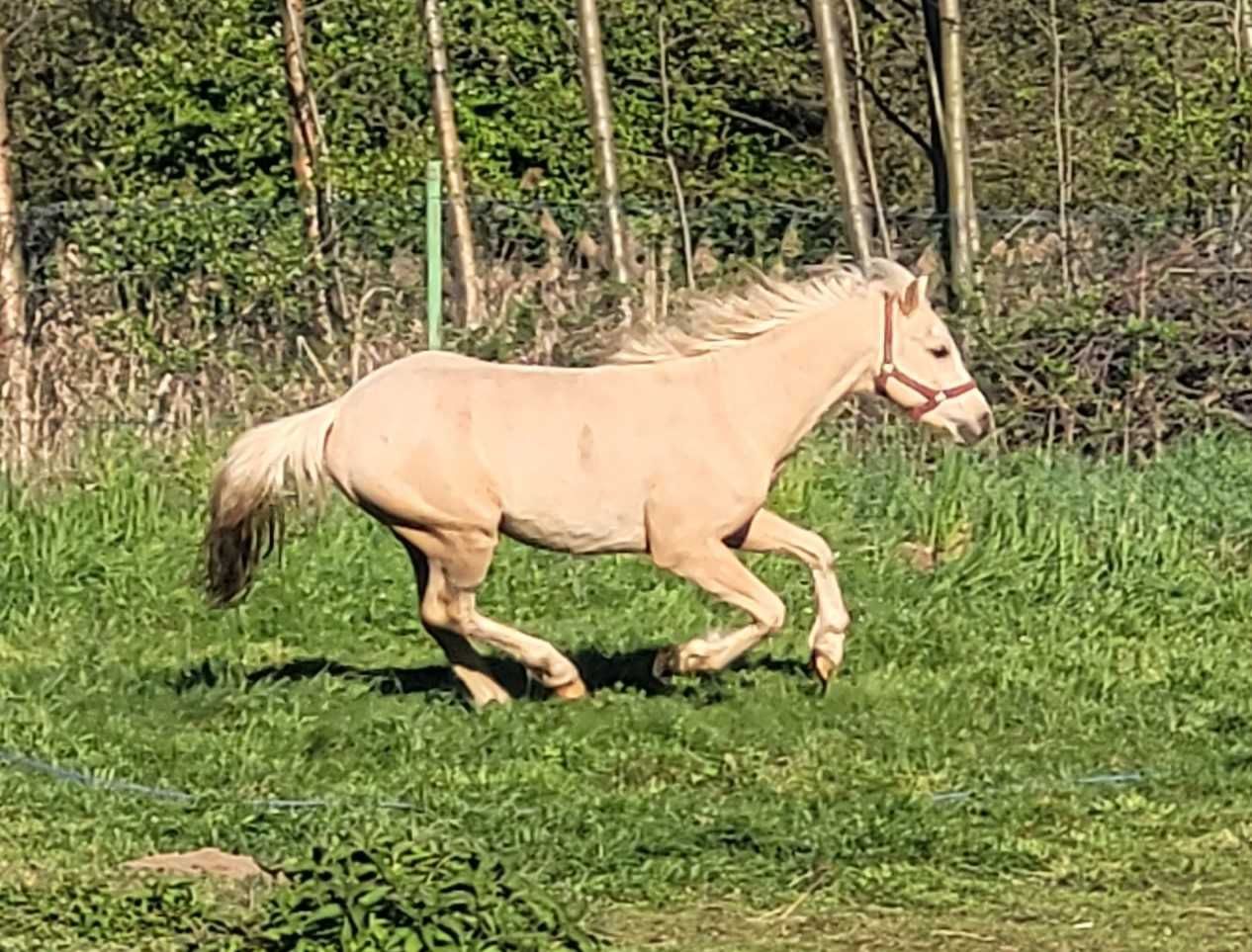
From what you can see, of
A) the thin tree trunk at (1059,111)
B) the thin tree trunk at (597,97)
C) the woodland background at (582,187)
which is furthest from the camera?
the thin tree trunk at (1059,111)

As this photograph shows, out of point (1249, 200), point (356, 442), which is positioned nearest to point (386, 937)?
point (356, 442)

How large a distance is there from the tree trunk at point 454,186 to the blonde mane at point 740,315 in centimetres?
448

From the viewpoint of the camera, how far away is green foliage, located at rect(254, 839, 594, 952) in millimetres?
5453

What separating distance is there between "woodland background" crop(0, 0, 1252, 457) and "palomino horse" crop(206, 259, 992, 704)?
14.4 feet

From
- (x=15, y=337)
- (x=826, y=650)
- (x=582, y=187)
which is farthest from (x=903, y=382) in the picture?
(x=582, y=187)

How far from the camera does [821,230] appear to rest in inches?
616

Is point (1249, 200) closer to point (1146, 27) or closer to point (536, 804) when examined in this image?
point (1146, 27)

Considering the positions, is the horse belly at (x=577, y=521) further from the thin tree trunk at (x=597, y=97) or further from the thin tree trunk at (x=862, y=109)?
the thin tree trunk at (x=862, y=109)

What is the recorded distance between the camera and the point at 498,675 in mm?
9844

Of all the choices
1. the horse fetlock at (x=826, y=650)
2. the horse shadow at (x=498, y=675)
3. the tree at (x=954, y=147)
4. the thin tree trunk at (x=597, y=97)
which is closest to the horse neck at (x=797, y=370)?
the horse fetlock at (x=826, y=650)

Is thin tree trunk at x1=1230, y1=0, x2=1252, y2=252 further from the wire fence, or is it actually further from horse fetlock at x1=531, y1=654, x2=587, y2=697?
horse fetlock at x1=531, y1=654, x2=587, y2=697

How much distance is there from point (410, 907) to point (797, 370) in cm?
441

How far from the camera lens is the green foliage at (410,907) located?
17.9 ft

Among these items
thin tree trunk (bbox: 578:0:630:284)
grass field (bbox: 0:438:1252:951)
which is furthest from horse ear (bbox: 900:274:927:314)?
thin tree trunk (bbox: 578:0:630:284)
